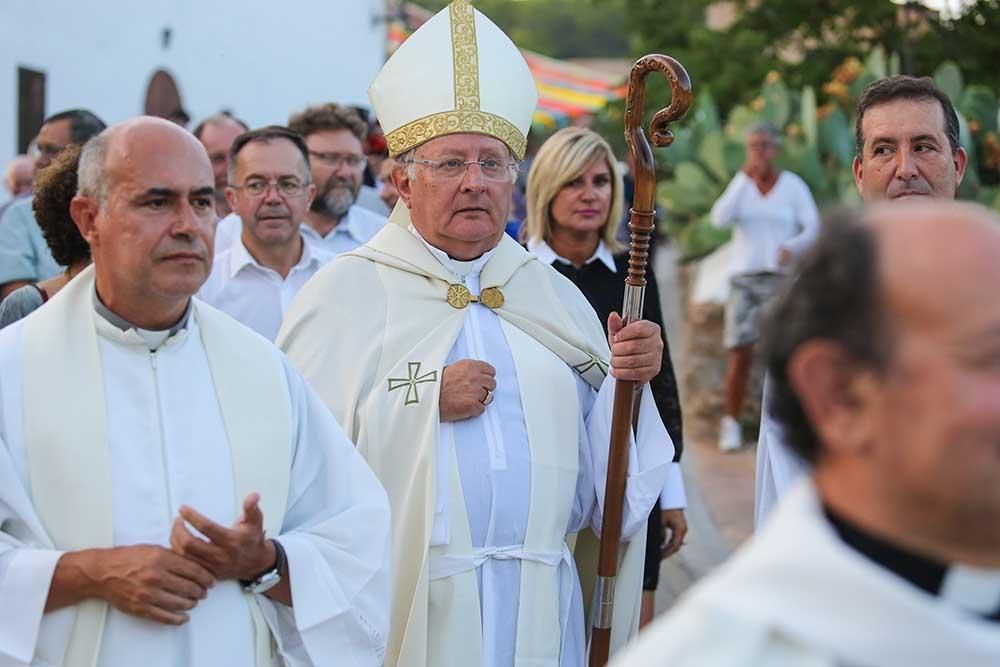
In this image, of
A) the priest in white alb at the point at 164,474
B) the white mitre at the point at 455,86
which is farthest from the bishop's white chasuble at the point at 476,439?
the priest in white alb at the point at 164,474

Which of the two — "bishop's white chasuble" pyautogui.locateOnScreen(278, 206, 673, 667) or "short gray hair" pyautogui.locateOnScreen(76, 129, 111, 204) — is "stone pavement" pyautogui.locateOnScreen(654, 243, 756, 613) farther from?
"short gray hair" pyautogui.locateOnScreen(76, 129, 111, 204)

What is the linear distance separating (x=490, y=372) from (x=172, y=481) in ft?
3.73

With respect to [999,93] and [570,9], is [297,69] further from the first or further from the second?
[570,9]

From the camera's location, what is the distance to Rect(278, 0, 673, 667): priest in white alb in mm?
4230

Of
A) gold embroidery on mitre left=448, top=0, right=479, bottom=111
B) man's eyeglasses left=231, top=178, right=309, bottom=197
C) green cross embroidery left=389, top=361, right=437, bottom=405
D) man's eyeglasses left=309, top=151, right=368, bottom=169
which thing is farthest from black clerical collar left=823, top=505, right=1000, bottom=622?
man's eyeglasses left=309, top=151, right=368, bottom=169

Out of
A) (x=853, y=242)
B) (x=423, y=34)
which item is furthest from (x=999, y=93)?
(x=853, y=242)

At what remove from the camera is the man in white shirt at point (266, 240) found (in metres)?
6.01

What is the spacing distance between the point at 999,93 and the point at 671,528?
1240cm

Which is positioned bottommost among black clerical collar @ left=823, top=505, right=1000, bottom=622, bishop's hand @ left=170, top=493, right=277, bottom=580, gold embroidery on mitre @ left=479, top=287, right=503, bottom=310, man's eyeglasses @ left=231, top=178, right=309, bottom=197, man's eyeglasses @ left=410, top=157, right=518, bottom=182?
bishop's hand @ left=170, top=493, right=277, bottom=580

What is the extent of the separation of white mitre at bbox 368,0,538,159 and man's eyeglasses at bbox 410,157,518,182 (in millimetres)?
118

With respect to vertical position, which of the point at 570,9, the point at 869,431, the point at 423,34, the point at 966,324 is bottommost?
the point at 869,431

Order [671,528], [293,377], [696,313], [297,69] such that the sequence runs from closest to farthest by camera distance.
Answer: [293,377]
[671,528]
[696,313]
[297,69]

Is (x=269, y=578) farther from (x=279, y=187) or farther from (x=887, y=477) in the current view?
(x=279, y=187)

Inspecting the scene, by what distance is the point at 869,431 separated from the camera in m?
1.87
